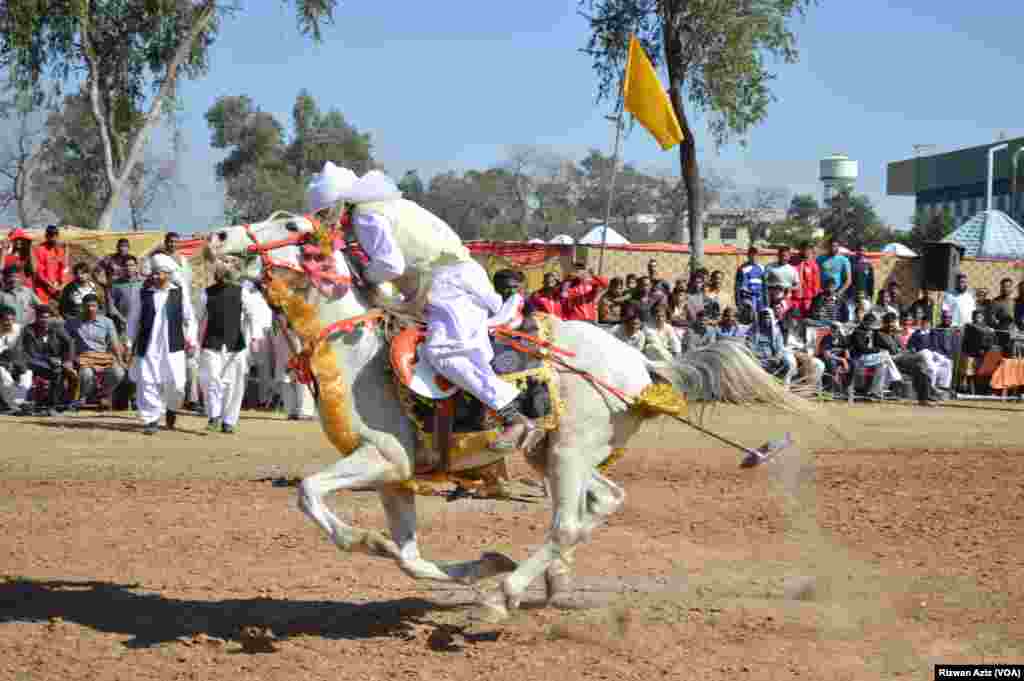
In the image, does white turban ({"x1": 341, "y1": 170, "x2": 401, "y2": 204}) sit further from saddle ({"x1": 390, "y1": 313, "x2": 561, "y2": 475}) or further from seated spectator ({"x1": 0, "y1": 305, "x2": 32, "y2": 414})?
seated spectator ({"x1": 0, "y1": 305, "x2": 32, "y2": 414})

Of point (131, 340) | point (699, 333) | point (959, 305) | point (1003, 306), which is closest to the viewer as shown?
point (131, 340)

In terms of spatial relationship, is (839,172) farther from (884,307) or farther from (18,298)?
(18,298)

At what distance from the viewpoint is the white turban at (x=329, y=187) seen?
6.84 metres

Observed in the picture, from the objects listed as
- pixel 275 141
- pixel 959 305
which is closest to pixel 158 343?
pixel 959 305

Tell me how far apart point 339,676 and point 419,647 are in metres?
0.67

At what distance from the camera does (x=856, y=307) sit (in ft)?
67.4

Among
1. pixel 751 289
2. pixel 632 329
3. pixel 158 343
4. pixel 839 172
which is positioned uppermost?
pixel 839 172

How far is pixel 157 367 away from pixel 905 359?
1248cm

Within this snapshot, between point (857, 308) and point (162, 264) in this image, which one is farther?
point (857, 308)

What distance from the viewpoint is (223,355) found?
15094mm

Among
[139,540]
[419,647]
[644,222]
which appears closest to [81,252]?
[139,540]

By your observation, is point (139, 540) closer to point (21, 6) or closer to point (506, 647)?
point (506, 647)

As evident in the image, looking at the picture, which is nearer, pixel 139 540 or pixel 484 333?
pixel 484 333

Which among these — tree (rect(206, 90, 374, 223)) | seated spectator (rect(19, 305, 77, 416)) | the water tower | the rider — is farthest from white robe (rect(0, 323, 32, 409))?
the water tower
